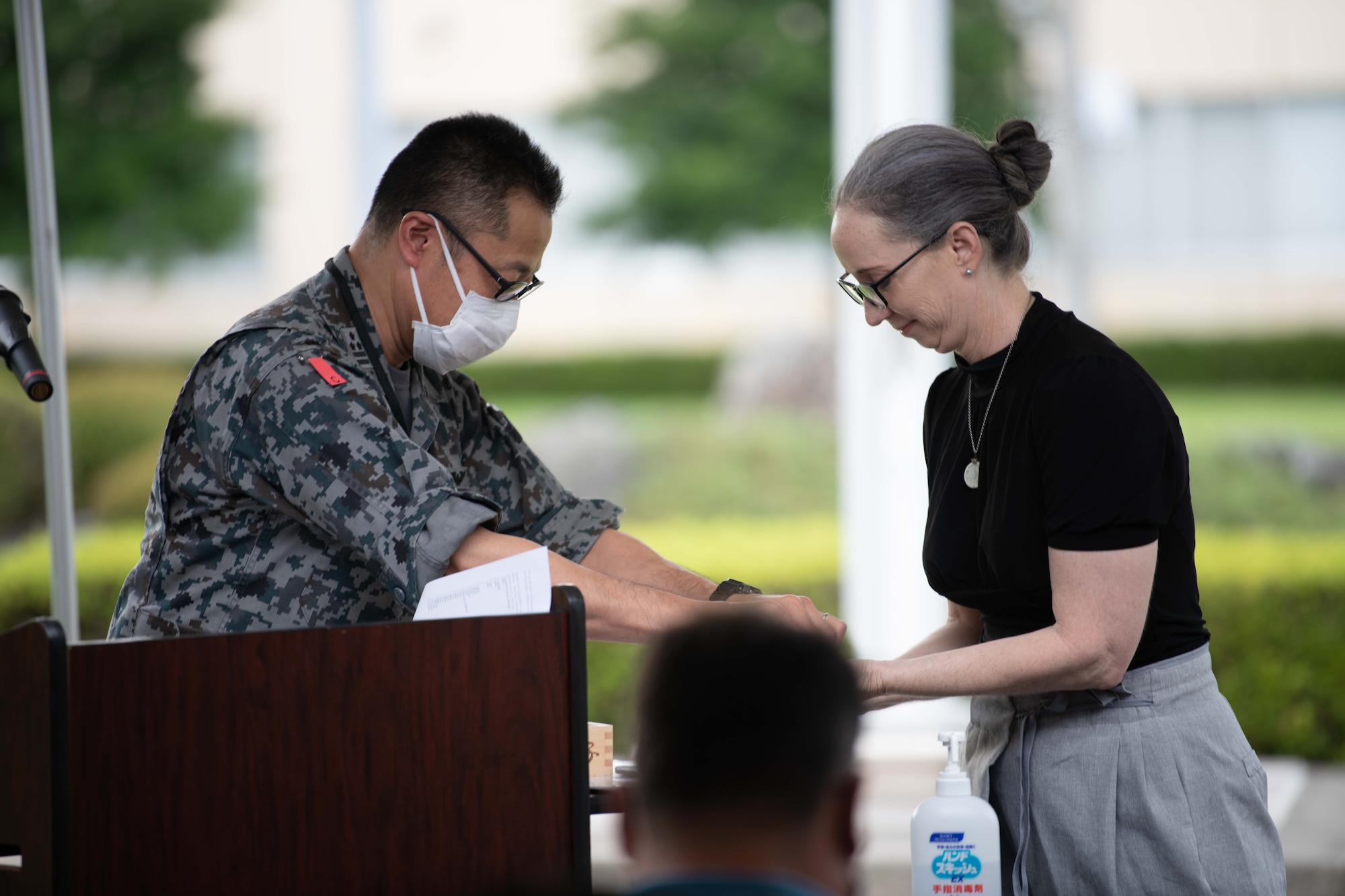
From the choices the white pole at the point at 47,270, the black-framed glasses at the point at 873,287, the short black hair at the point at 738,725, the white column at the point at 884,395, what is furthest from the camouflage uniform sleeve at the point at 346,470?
the white column at the point at 884,395

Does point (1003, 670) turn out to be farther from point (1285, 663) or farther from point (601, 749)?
point (1285, 663)

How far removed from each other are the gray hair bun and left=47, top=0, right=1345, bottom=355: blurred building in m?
4.81

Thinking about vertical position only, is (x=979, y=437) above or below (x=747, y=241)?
below

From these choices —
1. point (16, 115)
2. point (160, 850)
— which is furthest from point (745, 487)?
point (160, 850)

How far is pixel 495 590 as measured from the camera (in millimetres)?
1511

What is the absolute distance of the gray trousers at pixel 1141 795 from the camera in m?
1.67

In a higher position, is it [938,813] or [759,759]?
[759,759]

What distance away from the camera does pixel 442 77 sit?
8.80 meters

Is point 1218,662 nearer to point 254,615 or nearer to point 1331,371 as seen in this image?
point 1331,371

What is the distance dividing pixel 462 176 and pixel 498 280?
0.18m

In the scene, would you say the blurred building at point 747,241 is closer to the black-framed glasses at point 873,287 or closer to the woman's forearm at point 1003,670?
the black-framed glasses at point 873,287

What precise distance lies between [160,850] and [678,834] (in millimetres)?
745

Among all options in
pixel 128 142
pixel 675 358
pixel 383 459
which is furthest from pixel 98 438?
pixel 383 459

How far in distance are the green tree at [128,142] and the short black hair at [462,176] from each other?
6.54 m
